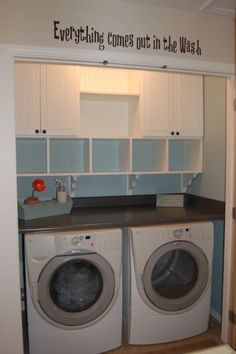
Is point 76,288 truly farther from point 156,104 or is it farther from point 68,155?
point 156,104

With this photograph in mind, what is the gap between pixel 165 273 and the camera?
235 cm

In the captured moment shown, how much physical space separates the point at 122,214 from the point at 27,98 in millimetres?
1233

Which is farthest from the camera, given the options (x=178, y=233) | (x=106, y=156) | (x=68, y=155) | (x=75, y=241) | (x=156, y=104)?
(x=106, y=156)

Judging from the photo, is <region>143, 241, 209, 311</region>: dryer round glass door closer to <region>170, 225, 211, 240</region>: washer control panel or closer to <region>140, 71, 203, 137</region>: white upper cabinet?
<region>170, 225, 211, 240</region>: washer control panel

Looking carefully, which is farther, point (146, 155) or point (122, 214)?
point (146, 155)

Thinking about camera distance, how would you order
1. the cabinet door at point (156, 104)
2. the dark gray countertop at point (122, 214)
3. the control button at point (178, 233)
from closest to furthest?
the dark gray countertop at point (122, 214) → the control button at point (178, 233) → the cabinet door at point (156, 104)

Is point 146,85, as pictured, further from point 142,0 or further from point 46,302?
point 46,302

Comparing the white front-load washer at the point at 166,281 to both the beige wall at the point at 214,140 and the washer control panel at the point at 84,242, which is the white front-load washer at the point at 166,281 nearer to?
the washer control panel at the point at 84,242

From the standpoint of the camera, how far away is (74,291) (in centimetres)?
212

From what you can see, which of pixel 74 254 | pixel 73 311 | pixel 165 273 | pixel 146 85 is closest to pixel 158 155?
pixel 146 85

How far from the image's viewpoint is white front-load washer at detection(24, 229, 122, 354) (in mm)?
1984

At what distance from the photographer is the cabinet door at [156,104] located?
8.70ft

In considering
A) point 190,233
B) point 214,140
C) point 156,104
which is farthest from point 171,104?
point 190,233

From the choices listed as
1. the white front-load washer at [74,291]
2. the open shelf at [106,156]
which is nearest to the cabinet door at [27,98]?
the open shelf at [106,156]
